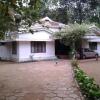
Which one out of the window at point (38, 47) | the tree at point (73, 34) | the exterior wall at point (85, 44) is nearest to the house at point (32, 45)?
the window at point (38, 47)

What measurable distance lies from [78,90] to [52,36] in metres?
18.6

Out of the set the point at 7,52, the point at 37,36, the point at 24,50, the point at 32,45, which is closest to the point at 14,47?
the point at 24,50

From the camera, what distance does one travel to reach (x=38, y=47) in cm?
2720

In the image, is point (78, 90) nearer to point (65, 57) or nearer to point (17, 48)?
point (17, 48)

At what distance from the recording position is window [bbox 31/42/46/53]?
26.9 metres

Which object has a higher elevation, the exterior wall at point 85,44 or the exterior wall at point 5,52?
the exterior wall at point 85,44

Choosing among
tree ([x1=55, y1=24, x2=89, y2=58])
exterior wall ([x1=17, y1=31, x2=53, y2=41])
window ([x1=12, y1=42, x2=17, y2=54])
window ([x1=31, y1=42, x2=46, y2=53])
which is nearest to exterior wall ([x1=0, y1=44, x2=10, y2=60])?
window ([x1=12, y1=42, x2=17, y2=54])

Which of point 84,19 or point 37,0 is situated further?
point 84,19

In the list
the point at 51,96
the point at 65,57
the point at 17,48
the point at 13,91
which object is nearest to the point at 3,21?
the point at 13,91

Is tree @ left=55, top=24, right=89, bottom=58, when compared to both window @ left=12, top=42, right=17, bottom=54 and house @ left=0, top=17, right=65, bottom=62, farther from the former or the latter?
window @ left=12, top=42, right=17, bottom=54

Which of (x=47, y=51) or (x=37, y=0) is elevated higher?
(x=37, y=0)

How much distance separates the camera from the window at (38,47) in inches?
1058

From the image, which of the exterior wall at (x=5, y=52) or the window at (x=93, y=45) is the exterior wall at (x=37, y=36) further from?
the window at (x=93, y=45)

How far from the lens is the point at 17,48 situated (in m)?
26.1
